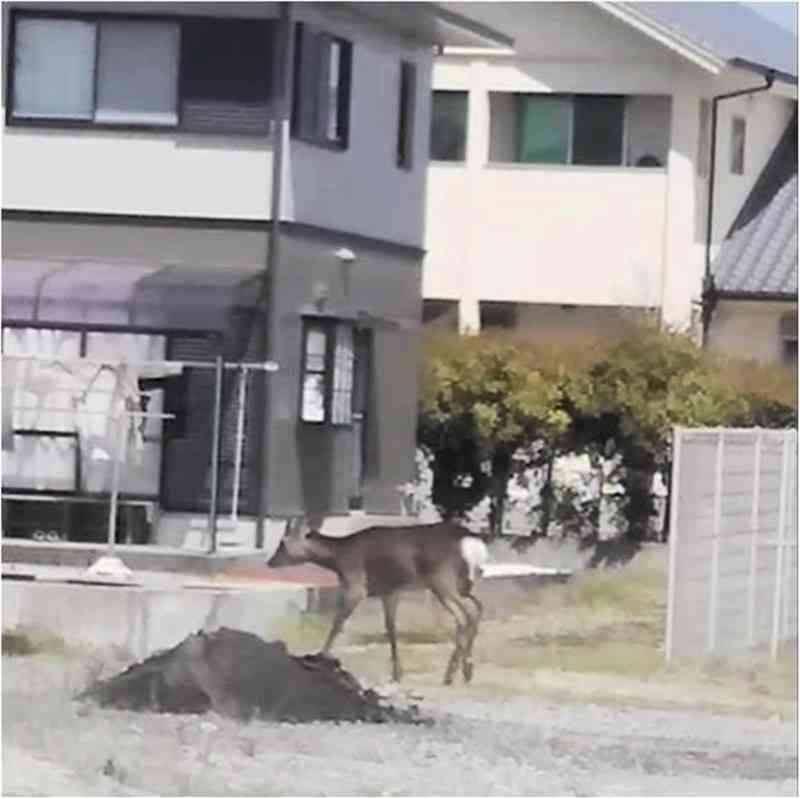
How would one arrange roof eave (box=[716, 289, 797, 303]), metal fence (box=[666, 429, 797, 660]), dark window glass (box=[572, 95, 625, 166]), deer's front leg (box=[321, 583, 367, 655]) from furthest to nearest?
dark window glass (box=[572, 95, 625, 166]) → roof eave (box=[716, 289, 797, 303]) → metal fence (box=[666, 429, 797, 660]) → deer's front leg (box=[321, 583, 367, 655])

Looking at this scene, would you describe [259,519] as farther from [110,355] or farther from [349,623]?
[349,623]

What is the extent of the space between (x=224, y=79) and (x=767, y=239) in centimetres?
478

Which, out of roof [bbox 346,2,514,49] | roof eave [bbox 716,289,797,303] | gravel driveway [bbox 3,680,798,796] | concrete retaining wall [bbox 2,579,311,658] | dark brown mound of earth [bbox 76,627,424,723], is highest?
roof [bbox 346,2,514,49]

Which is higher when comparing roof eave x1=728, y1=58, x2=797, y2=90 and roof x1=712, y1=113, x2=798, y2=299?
roof eave x1=728, y1=58, x2=797, y2=90

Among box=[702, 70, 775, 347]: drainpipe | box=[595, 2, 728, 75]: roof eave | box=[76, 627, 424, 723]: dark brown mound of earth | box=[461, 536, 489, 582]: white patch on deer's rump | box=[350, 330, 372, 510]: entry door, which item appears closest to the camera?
box=[76, 627, 424, 723]: dark brown mound of earth

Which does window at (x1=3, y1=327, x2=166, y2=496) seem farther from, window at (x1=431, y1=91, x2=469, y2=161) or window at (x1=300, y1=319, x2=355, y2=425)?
window at (x1=431, y1=91, x2=469, y2=161)

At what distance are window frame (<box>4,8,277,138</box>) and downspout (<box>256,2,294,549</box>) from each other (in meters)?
0.08

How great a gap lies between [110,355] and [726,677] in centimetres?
360

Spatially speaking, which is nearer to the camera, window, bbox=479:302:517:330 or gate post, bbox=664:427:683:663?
gate post, bbox=664:427:683:663

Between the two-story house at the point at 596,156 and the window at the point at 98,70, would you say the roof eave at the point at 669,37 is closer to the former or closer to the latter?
the two-story house at the point at 596,156

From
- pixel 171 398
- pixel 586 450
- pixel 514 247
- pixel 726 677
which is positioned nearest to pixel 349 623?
pixel 726 677

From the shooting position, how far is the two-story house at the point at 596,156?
51.1 ft

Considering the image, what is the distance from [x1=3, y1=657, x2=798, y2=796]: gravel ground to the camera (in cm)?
882

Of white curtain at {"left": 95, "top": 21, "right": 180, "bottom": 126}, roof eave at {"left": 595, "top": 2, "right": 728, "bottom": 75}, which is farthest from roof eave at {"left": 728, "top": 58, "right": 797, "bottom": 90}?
white curtain at {"left": 95, "top": 21, "right": 180, "bottom": 126}
